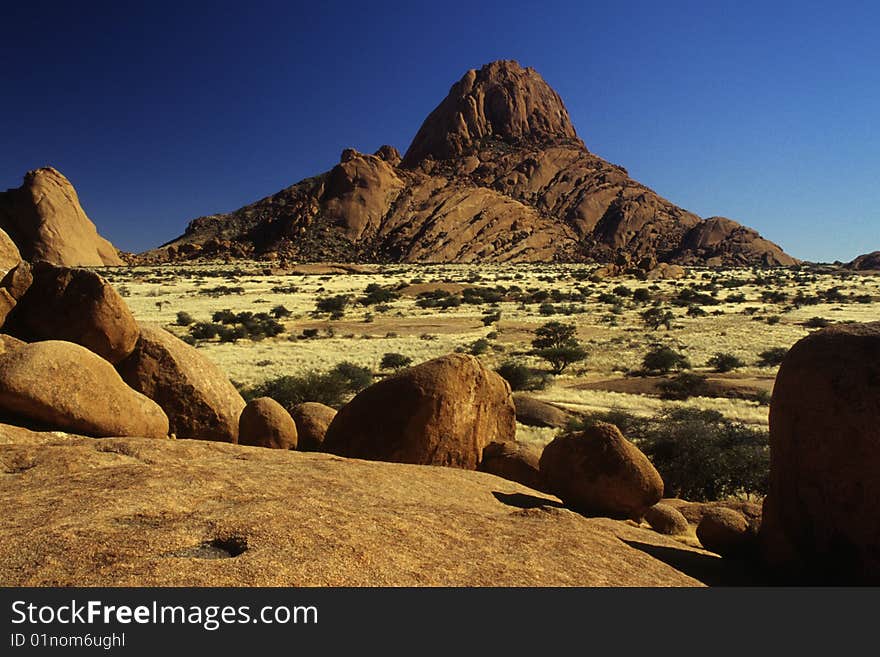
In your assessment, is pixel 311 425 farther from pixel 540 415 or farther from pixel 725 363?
pixel 725 363

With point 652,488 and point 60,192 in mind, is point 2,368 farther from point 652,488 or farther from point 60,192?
point 60,192

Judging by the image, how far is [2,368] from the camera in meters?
6.62

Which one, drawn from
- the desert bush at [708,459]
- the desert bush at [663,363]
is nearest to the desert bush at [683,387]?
the desert bush at [663,363]

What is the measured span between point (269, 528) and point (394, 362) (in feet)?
56.4

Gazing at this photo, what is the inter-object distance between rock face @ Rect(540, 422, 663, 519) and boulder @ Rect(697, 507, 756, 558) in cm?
149

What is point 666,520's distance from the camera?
7.67 m

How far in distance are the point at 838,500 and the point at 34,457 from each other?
8.38 meters

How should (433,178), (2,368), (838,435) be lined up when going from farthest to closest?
(433,178) < (2,368) < (838,435)

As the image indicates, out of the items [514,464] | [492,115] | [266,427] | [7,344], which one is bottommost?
[514,464]

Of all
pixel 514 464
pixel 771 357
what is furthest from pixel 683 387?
pixel 514 464

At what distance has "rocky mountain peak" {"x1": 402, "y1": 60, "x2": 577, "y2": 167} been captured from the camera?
142 meters

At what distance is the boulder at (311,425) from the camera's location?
391 inches

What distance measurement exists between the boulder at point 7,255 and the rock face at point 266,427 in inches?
196

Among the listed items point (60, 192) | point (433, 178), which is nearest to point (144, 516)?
point (60, 192)
